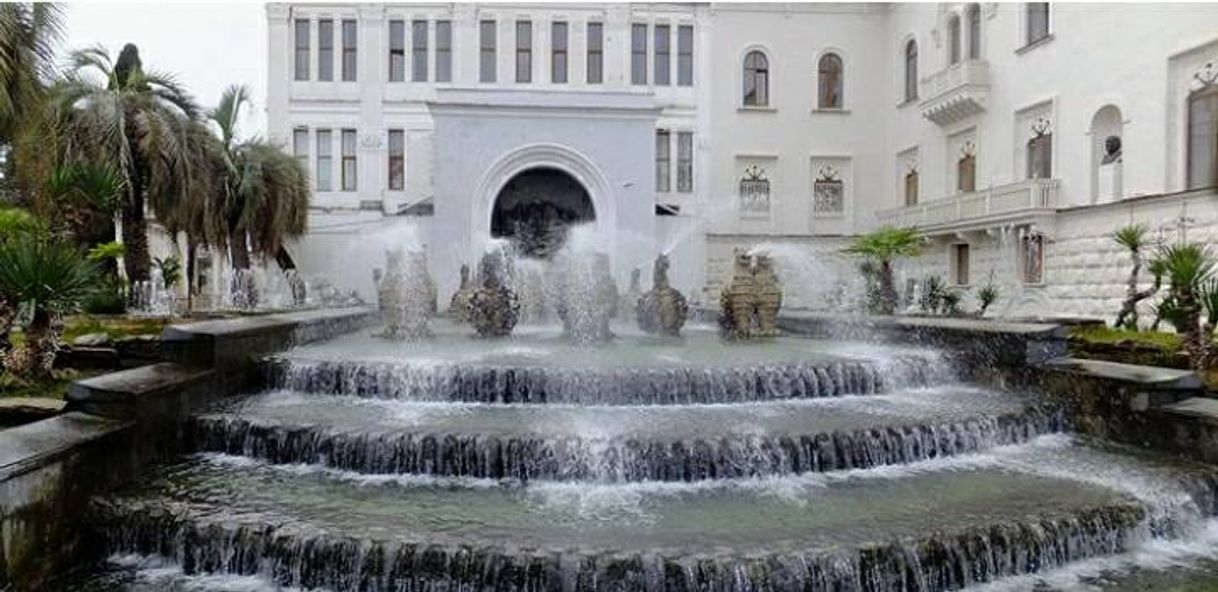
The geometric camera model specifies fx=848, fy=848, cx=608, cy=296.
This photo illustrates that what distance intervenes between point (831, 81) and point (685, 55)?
5.88 metres

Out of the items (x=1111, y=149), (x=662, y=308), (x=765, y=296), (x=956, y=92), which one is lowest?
(x=662, y=308)

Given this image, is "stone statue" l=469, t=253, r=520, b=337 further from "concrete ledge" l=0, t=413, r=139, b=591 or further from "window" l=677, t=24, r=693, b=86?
"window" l=677, t=24, r=693, b=86

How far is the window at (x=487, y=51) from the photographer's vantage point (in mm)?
30359

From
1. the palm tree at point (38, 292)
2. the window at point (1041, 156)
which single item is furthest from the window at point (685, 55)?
the palm tree at point (38, 292)

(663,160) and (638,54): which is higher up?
(638,54)

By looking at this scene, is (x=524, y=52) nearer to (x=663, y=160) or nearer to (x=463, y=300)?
(x=663, y=160)

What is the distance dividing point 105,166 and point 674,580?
496 inches

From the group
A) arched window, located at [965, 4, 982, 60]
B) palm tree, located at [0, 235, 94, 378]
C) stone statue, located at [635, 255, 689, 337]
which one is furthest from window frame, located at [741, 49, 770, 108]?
palm tree, located at [0, 235, 94, 378]

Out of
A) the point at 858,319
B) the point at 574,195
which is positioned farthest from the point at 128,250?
the point at 574,195

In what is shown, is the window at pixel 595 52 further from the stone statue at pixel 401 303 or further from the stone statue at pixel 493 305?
the stone statue at pixel 493 305

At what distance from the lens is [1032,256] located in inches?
867

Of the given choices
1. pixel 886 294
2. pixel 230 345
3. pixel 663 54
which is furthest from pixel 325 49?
pixel 230 345

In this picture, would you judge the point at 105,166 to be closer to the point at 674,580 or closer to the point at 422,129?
the point at 674,580

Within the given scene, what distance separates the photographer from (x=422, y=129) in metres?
30.2
